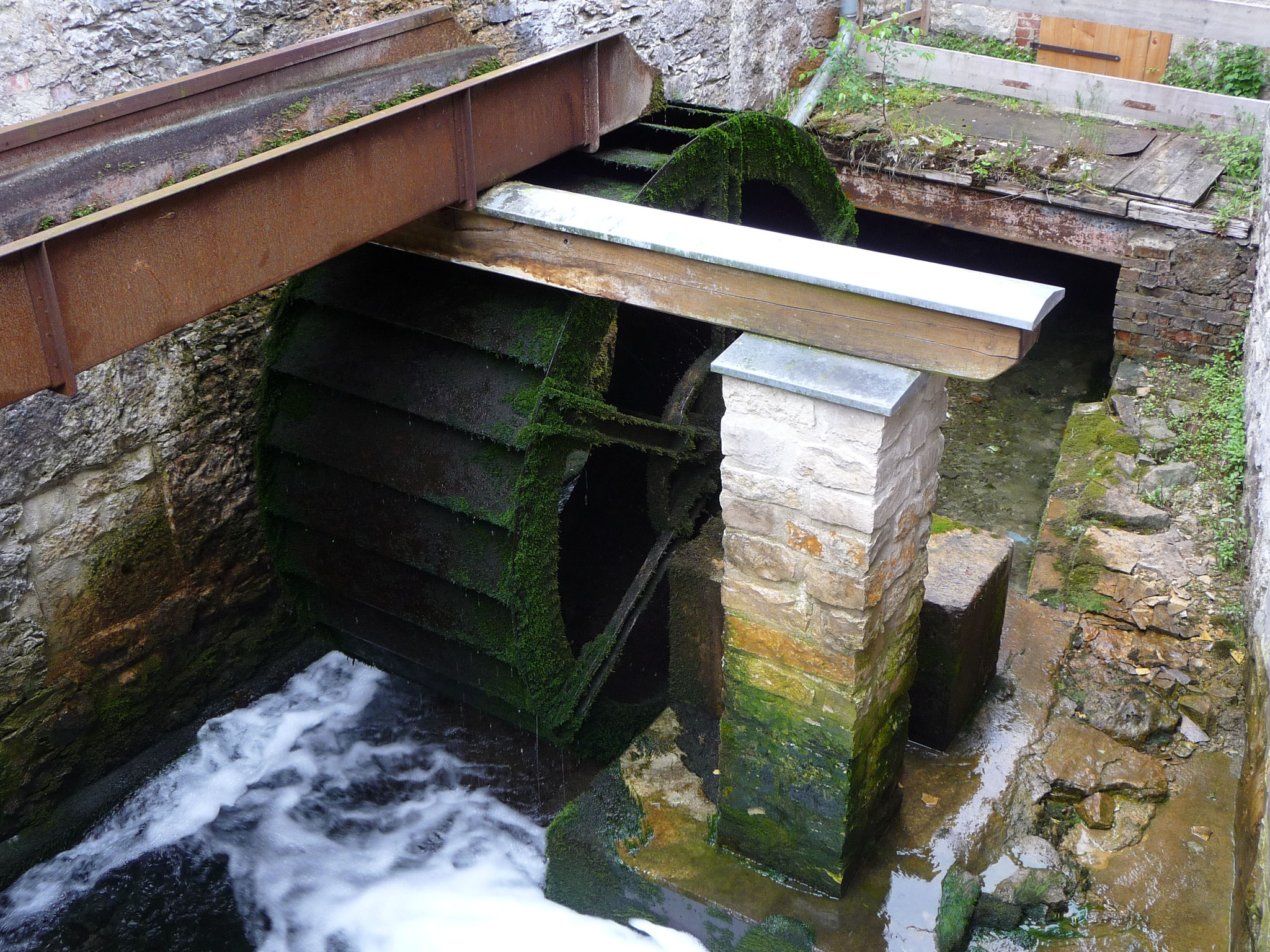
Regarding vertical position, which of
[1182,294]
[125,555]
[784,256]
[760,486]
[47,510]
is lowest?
[125,555]

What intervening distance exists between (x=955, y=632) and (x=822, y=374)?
110 centimetres

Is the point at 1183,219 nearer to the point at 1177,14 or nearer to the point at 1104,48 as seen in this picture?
the point at 1177,14

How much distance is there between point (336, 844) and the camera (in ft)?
13.0

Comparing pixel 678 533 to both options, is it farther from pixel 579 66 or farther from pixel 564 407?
pixel 579 66

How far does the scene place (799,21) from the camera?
6613 millimetres

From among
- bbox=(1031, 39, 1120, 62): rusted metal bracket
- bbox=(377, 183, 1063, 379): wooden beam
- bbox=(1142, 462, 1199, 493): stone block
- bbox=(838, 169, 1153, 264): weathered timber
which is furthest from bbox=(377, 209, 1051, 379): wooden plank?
bbox=(1031, 39, 1120, 62): rusted metal bracket

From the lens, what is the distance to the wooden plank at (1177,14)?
6152 millimetres

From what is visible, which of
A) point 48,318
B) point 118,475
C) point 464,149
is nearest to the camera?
point 48,318

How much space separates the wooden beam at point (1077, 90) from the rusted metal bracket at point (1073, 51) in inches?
38.8

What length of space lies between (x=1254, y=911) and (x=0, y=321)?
3.02 meters

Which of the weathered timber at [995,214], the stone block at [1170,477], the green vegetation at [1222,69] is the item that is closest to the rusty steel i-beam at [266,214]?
the stone block at [1170,477]

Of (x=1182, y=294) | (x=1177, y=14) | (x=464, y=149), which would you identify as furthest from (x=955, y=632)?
(x=1177, y=14)

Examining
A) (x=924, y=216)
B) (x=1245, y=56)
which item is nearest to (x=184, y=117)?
(x=924, y=216)

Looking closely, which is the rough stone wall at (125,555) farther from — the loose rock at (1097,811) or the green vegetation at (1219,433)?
the green vegetation at (1219,433)
